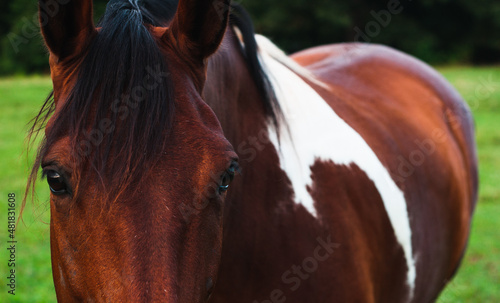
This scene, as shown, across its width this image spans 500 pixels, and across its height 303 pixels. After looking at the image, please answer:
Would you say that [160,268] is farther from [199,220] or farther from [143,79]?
[143,79]

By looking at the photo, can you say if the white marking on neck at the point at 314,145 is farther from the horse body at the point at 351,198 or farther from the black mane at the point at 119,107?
the black mane at the point at 119,107

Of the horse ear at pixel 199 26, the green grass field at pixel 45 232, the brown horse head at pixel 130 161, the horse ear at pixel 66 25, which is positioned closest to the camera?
the brown horse head at pixel 130 161

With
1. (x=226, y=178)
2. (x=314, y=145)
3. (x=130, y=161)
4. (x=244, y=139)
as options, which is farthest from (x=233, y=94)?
(x=130, y=161)

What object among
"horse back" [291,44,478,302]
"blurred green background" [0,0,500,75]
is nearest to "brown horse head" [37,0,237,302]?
"horse back" [291,44,478,302]

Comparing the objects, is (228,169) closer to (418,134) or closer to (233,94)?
(233,94)

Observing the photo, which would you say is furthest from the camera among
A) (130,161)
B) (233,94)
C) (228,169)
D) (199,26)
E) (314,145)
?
(314,145)

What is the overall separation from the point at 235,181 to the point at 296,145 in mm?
313

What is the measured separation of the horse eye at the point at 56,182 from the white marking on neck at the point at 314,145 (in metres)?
0.79

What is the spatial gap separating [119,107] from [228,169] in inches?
11.6

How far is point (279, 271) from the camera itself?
5.18ft

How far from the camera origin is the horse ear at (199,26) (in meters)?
1.24

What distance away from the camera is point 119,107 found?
1.09m

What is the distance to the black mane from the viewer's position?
1.05m

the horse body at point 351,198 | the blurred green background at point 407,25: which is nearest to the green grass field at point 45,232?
the horse body at point 351,198
